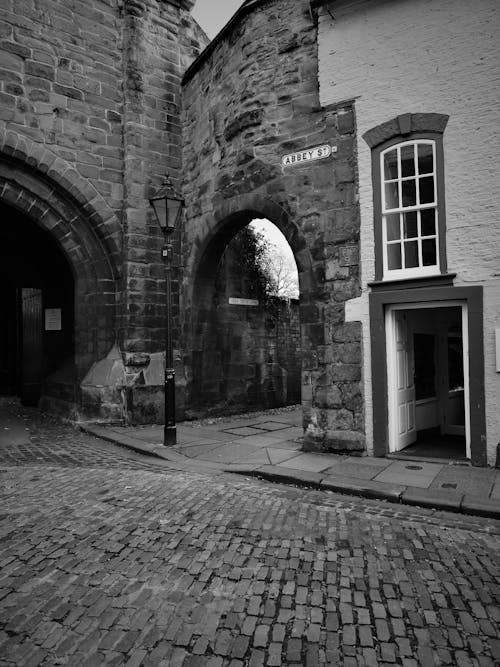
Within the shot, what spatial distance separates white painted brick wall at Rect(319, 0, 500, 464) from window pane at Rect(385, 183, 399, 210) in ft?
0.85

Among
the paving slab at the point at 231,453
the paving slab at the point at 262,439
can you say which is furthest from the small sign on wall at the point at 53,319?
the paving slab at the point at 231,453

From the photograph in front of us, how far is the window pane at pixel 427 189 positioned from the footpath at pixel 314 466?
12.0 ft

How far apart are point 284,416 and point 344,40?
7.36 metres

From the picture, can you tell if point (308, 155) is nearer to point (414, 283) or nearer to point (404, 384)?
point (414, 283)

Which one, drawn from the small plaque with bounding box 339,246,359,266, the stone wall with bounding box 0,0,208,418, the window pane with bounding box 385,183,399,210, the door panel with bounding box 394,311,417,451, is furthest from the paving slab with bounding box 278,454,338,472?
the stone wall with bounding box 0,0,208,418

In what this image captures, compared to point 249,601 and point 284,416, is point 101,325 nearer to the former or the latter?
point 284,416

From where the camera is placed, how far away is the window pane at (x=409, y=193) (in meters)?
7.11

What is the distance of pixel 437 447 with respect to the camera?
24.8 feet

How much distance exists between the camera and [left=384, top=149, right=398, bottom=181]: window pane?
711 cm

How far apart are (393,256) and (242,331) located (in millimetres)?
4941

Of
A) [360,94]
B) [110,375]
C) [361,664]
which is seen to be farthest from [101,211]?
[361,664]

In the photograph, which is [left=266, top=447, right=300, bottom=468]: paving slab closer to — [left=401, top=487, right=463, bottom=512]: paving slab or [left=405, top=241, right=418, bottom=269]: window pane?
[left=401, top=487, right=463, bottom=512]: paving slab

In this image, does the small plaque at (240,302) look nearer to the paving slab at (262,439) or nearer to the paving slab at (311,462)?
the paving slab at (262,439)

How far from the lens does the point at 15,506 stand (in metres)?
4.87
